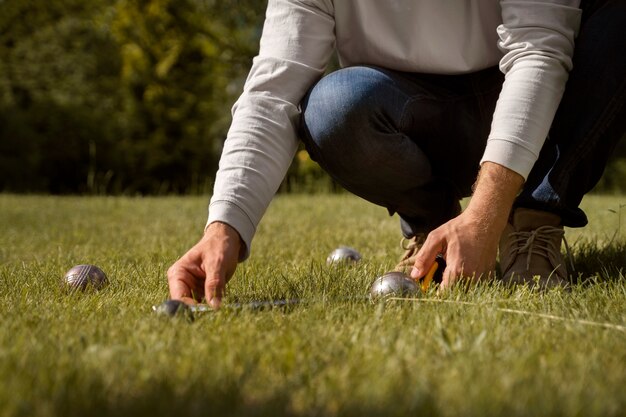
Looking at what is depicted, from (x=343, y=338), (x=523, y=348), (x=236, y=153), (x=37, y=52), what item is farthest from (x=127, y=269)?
(x=37, y=52)

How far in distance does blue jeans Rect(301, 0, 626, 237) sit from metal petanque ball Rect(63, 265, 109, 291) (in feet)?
2.75

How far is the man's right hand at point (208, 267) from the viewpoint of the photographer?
1984 mm

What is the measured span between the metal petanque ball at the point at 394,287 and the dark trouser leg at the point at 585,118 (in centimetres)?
59

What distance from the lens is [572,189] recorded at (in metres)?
2.45

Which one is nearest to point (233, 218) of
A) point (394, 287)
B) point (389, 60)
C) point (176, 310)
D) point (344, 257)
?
point (176, 310)

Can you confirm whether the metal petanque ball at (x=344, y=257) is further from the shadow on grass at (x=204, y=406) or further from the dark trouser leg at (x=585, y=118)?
the shadow on grass at (x=204, y=406)

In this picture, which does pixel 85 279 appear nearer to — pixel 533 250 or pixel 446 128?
pixel 446 128

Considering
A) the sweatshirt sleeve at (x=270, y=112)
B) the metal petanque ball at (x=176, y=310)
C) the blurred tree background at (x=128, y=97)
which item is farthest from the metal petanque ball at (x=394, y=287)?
the blurred tree background at (x=128, y=97)

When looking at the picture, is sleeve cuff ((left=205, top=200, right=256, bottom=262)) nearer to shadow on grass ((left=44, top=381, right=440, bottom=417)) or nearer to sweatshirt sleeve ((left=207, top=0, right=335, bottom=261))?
sweatshirt sleeve ((left=207, top=0, right=335, bottom=261))

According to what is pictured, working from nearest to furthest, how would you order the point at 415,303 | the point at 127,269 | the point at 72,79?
the point at 415,303, the point at 127,269, the point at 72,79

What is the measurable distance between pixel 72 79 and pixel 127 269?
47.9ft

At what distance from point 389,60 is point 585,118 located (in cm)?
68

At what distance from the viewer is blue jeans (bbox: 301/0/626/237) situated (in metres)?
2.40

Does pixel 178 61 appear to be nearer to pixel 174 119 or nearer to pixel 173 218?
pixel 174 119
